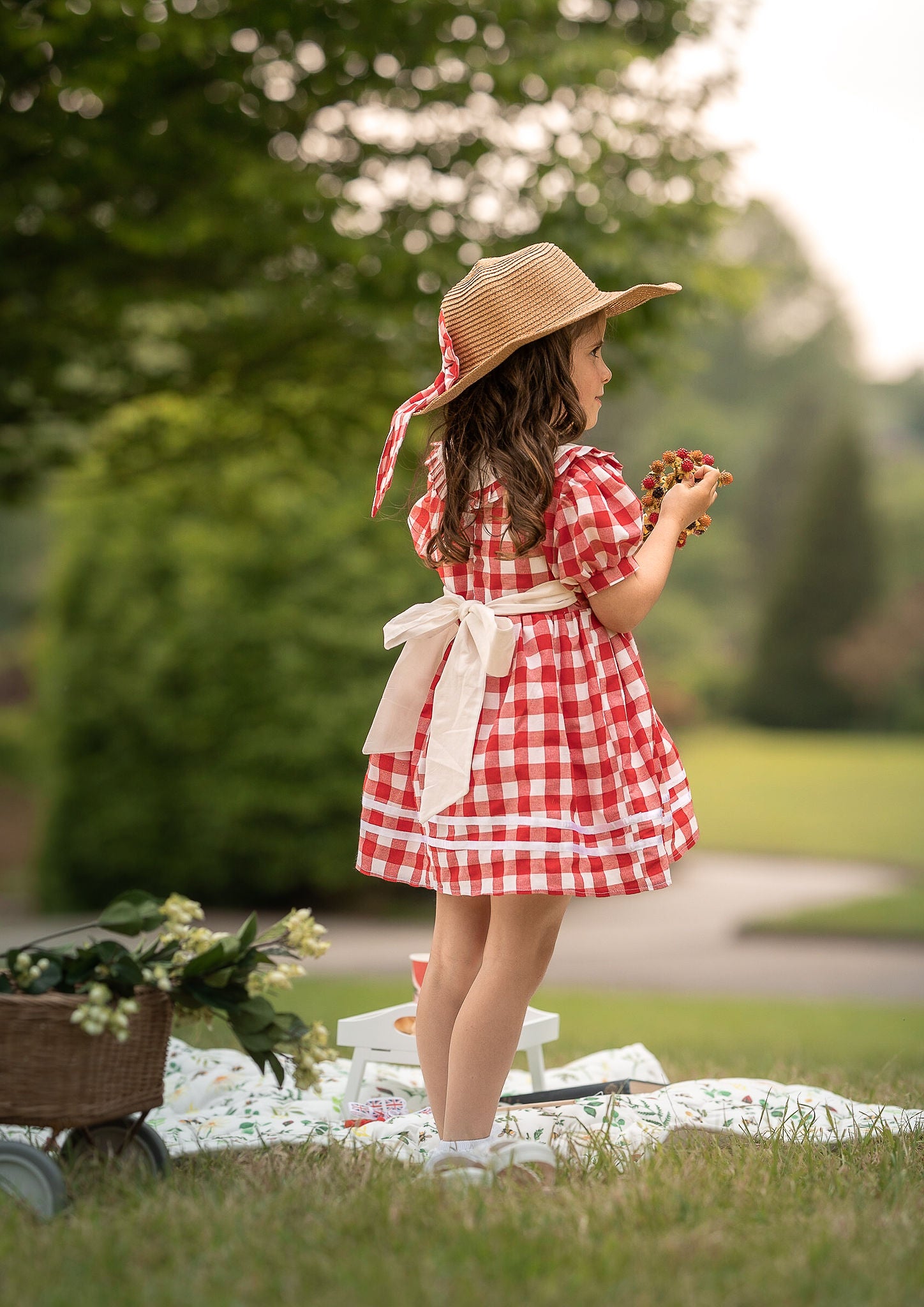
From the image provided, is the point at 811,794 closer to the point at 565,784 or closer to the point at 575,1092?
the point at 575,1092

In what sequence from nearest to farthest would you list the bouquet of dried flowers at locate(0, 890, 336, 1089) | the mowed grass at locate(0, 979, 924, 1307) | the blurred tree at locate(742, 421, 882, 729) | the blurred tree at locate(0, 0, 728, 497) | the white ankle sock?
the mowed grass at locate(0, 979, 924, 1307)
the bouquet of dried flowers at locate(0, 890, 336, 1089)
the white ankle sock
the blurred tree at locate(0, 0, 728, 497)
the blurred tree at locate(742, 421, 882, 729)

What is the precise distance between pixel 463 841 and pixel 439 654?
375 millimetres

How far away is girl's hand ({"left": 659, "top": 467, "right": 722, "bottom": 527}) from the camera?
2324 mm

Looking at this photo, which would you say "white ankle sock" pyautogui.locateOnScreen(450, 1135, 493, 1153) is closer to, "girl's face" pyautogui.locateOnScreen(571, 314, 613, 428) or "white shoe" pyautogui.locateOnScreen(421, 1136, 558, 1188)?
"white shoe" pyautogui.locateOnScreen(421, 1136, 558, 1188)

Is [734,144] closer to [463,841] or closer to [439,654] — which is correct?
[439,654]

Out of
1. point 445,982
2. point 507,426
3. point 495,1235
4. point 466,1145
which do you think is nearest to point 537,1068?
point 445,982

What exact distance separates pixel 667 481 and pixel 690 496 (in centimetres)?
8

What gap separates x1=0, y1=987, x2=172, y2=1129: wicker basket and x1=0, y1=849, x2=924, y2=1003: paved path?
3819mm

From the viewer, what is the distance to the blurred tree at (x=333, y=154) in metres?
4.30

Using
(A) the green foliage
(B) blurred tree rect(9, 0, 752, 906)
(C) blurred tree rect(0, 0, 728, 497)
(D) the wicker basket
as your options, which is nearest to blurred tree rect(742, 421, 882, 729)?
(A) the green foliage

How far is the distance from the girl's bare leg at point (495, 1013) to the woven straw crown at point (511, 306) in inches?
36.1

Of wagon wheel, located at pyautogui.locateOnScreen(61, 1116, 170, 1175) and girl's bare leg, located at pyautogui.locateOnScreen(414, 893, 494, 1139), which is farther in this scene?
girl's bare leg, located at pyautogui.locateOnScreen(414, 893, 494, 1139)

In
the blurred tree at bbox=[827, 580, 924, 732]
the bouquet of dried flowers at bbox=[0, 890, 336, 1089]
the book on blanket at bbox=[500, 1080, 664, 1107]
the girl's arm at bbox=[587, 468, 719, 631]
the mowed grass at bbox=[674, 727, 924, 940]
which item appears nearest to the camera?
the bouquet of dried flowers at bbox=[0, 890, 336, 1089]

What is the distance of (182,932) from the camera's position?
2070 millimetres
